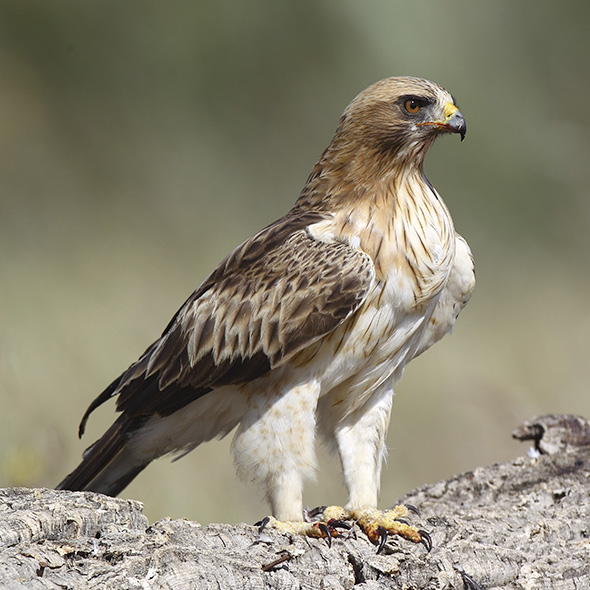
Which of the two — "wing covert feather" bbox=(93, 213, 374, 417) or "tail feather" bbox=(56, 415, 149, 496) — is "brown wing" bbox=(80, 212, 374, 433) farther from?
"tail feather" bbox=(56, 415, 149, 496)

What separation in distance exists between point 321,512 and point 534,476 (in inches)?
57.4

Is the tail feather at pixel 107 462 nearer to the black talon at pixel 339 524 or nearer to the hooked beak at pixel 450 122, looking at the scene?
the black talon at pixel 339 524

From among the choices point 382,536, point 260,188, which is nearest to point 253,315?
point 382,536

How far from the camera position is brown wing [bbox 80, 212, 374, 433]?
3.81 m

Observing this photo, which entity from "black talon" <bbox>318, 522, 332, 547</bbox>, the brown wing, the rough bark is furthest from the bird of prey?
the rough bark

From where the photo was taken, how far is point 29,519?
298 centimetres

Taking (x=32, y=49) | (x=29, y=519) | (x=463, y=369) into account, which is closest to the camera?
(x=29, y=519)

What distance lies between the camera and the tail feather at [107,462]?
4285mm

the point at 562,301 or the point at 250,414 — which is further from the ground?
the point at 562,301

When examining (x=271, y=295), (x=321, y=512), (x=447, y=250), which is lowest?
(x=321, y=512)

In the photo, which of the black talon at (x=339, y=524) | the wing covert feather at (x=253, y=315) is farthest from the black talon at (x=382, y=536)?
the wing covert feather at (x=253, y=315)

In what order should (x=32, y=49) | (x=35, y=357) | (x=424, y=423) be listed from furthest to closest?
(x=424, y=423) < (x=32, y=49) < (x=35, y=357)

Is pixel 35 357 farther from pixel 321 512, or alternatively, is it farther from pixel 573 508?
pixel 573 508

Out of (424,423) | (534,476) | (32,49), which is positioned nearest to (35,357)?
(32,49)
